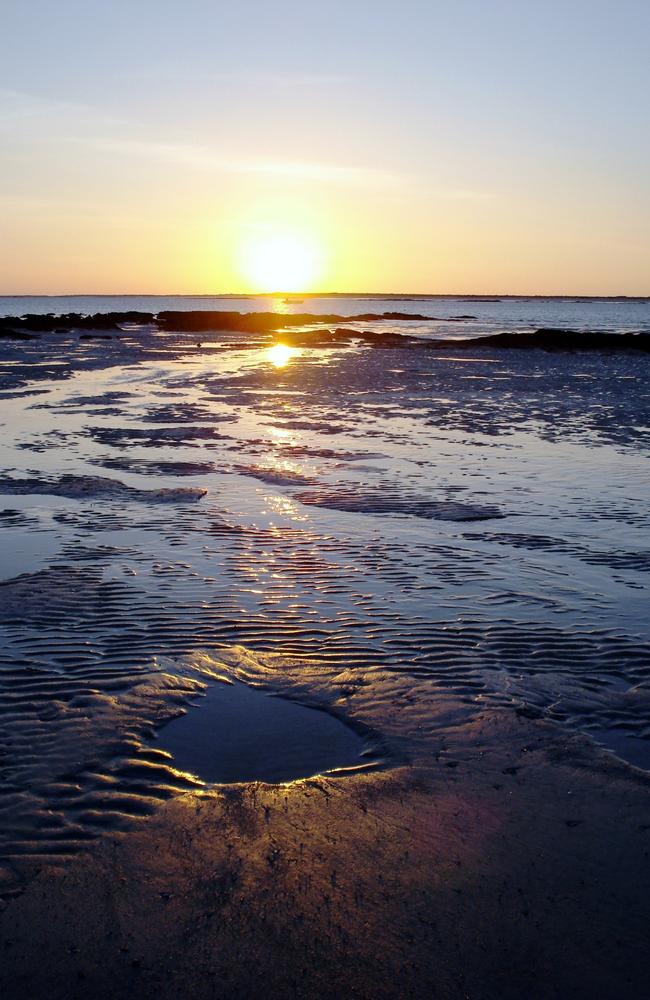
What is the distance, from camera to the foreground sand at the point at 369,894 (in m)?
3.64

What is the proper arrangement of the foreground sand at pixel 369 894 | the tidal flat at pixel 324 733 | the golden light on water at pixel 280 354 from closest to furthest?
the foreground sand at pixel 369 894
the tidal flat at pixel 324 733
the golden light on water at pixel 280 354

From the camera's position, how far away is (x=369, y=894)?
4133 mm

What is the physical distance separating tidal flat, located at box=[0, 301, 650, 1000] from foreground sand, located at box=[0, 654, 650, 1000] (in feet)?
0.05

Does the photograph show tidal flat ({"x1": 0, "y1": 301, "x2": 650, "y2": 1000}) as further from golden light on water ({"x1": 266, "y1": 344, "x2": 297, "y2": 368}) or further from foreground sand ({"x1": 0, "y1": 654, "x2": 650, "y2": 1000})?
golden light on water ({"x1": 266, "y1": 344, "x2": 297, "y2": 368})

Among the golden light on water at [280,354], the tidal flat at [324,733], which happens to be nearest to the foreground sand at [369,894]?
the tidal flat at [324,733]

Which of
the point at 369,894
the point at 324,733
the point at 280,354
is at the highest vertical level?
the point at 280,354

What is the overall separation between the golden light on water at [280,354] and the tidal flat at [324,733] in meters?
27.0

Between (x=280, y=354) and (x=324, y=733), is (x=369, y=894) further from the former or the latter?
(x=280, y=354)

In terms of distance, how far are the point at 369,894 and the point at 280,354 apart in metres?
44.0

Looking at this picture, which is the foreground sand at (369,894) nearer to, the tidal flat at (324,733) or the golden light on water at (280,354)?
the tidal flat at (324,733)

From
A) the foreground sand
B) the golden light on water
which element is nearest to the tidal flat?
the foreground sand

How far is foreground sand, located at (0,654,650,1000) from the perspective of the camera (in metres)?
3.64

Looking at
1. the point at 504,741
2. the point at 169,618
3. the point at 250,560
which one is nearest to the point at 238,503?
the point at 250,560

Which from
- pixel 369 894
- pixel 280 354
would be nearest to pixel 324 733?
pixel 369 894
